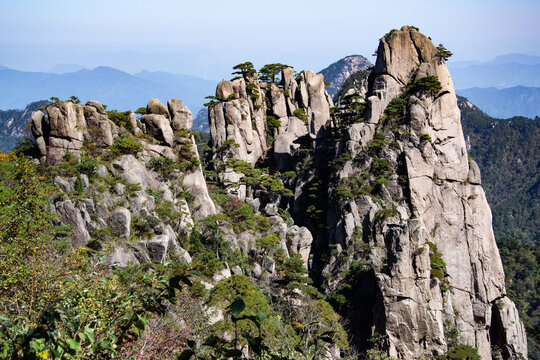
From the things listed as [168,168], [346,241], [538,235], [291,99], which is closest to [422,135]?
[346,241]

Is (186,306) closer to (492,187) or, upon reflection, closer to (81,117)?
(81,117)

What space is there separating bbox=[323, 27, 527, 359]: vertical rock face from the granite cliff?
0.34 feet

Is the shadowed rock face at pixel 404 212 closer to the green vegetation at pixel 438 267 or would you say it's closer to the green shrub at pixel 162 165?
the green vegetation at pixel 438 267

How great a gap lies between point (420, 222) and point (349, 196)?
21.9 ft

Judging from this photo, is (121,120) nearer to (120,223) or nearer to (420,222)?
(120,223)

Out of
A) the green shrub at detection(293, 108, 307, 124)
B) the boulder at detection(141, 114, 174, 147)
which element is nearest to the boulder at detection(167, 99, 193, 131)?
the boulder at detection(141, 114, 174, 147)

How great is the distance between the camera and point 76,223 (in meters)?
20.2

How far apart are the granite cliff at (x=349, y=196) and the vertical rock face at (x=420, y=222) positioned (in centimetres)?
10

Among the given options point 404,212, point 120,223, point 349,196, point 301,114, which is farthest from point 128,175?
point 301,114

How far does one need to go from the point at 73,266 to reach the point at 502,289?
34169 millimetres

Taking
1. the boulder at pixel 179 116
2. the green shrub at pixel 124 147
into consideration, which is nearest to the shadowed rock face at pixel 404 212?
the boulder at pixel 179 116

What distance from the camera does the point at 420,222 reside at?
2822 centimetres

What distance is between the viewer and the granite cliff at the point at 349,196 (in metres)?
25.5

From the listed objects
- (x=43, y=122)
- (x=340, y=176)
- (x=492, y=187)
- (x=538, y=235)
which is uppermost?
(x=43, y=122)
